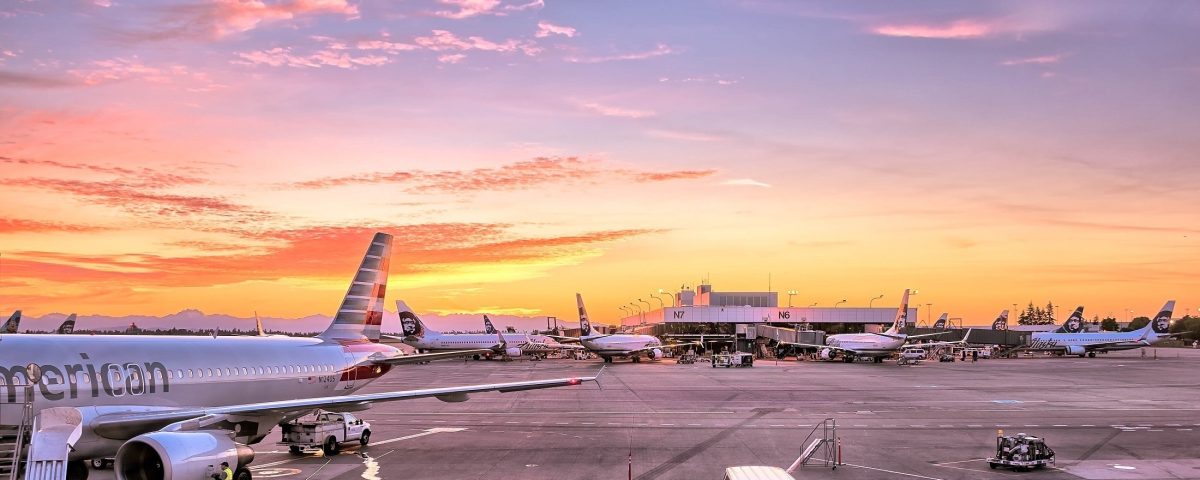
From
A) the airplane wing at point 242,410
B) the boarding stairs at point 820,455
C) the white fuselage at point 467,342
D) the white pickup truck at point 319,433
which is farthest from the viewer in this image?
the white fuselage at point 467,342

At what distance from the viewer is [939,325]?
162m

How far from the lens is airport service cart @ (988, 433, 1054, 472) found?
3319 centimetres

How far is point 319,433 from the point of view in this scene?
35406 millimetres

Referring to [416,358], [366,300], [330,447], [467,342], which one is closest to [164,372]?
[416,358]

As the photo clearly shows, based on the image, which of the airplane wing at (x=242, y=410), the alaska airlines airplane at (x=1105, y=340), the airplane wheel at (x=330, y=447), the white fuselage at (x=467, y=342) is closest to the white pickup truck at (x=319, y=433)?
the airplane wheel at (x=330, y=447)

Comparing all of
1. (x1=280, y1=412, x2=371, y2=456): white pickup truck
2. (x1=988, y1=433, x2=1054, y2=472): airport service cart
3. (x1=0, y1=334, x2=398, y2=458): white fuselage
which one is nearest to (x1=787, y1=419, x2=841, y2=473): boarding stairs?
(x1=988, y1=433, x2=1054, y2=472): airport service cart

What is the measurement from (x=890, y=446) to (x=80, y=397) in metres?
30.1

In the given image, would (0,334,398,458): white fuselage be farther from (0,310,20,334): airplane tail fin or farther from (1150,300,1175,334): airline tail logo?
(1150,300,1175,334): airline tail logo

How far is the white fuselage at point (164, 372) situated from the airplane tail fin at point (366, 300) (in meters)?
1.71

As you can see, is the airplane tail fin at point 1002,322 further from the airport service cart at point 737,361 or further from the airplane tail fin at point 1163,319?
the airport service cart at point 737,361

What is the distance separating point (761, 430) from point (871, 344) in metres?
87.3

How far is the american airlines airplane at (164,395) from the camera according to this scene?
925 inches

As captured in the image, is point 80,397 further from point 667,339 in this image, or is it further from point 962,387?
point 667,339

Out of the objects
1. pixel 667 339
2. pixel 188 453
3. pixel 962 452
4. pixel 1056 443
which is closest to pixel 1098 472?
pixel 962 452
